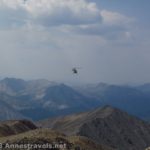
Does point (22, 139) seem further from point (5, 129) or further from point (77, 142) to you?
point (5, 129)

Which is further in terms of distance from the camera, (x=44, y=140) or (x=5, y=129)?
(x=5, y=129)

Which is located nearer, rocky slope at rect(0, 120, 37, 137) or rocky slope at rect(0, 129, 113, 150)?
rocky slope at rect(0, 129, 113, 150)

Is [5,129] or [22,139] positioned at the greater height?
[5,129]

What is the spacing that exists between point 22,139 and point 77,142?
8.81m

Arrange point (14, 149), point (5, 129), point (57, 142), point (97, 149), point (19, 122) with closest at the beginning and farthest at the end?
1. point (14, 149)
2. point (57, 142)
3. point (97, 149)
4. point (5, 129)
5. point (19, 122)

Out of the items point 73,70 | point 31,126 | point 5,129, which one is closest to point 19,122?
point 31,126

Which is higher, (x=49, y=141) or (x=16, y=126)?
(x=16, y=126)

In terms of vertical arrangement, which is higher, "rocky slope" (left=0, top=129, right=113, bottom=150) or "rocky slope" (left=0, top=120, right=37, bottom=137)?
"rocky slope" (left=0, top=120, right=37, bottom=137)

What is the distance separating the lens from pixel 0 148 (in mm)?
53156

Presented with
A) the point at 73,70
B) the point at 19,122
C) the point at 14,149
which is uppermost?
the point at 19,122

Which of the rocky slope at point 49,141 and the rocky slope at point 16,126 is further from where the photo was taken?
the rocky slope at point 16,126

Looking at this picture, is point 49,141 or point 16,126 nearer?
point 49,141

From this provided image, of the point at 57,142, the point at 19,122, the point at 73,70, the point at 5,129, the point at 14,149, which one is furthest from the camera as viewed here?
the point at 19,122

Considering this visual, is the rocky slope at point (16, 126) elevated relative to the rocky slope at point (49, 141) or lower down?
elevated
